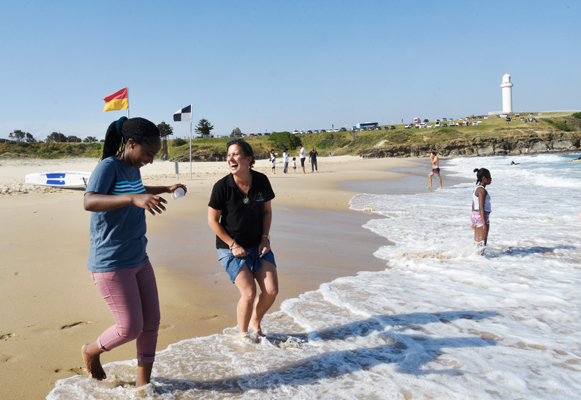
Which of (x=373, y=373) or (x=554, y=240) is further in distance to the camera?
(x=554, y=240)

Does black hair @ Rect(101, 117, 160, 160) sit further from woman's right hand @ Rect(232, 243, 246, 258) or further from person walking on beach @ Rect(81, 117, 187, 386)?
woman's right hand @ Rect(232, 243, 246, 258)

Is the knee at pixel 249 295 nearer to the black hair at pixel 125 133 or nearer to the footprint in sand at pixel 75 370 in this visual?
the footprint in sand at pixel 75 370

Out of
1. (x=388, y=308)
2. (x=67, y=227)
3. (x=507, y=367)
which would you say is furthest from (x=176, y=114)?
(x=507, y=367)

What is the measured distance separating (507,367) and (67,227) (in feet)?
23.9

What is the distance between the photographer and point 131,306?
2.54m

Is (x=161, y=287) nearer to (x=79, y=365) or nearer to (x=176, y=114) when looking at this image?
(x=79, y=365)

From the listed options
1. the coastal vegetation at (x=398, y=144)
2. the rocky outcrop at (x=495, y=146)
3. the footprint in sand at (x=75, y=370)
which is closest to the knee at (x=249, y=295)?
→ the footprint in sand at (x=75, y=370)

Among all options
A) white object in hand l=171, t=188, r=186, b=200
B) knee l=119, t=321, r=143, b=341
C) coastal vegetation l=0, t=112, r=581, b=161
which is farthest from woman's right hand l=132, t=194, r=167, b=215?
coastal vegetation l=0, t=112, r=581, b=161

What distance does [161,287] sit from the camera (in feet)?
15.8

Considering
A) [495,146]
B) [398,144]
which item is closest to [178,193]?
[398,144]

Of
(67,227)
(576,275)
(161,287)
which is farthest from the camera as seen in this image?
(67,227)

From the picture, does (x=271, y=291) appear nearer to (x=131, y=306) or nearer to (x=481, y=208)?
(x=131, y=306)

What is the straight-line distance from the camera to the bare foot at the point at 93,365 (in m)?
2.77

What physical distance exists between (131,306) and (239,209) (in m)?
1.18
